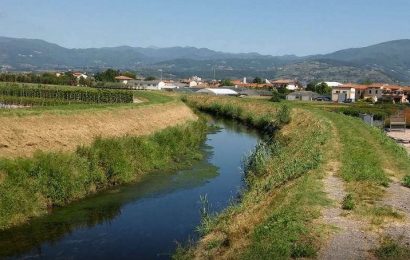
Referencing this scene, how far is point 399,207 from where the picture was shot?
1772 centimetres

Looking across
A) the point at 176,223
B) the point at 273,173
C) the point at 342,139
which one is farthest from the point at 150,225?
the point at 342,139

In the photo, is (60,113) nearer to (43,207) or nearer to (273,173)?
(43,207)

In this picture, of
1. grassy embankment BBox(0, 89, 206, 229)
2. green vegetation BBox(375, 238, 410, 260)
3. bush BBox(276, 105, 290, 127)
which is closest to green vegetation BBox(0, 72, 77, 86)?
bush BBox(276, 105, 290, 127)

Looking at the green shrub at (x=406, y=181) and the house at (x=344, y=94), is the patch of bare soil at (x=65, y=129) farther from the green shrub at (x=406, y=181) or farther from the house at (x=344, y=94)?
the house at (x=344, y=94)

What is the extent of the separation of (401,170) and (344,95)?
366 feet

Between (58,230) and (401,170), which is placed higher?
(401,170)

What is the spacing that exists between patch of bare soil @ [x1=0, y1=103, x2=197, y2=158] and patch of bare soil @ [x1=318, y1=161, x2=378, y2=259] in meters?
16.3

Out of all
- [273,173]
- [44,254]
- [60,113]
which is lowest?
[44,254]

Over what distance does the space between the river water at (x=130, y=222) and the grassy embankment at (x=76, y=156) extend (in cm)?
73

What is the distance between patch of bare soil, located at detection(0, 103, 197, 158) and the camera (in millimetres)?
26109

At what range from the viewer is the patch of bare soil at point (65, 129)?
85.7 ft

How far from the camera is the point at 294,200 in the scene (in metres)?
18.3

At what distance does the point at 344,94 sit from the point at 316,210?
122123 millimetres

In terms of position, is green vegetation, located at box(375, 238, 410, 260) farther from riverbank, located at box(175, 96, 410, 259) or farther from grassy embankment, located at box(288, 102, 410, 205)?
grassy embankment, located at box(288, 102, 410, 205)
